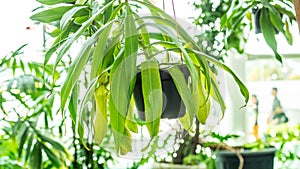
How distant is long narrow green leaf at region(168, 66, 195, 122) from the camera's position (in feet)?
2.40

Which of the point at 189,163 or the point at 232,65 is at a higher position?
the point at 232,65

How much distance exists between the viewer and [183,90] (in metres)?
0.75

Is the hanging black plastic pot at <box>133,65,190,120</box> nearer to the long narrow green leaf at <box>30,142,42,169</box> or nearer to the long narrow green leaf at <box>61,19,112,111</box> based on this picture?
the long narrow green leaf at <box>61,19,112,111</box>

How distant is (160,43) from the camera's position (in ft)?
2.64

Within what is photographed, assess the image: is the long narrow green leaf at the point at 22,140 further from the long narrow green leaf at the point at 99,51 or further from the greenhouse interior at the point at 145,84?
the long narrow green leaf at the point at 99,51

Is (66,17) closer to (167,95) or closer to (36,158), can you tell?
(167,95)

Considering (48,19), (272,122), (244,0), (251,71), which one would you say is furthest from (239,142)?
(48,19)

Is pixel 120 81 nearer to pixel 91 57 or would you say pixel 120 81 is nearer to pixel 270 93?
pixel 91 57

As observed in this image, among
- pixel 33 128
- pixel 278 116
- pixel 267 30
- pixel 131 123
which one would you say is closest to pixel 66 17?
pixel 131 123

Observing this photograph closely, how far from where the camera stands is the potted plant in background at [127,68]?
715 mm

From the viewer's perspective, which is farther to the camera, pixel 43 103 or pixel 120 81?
pixel 43 103

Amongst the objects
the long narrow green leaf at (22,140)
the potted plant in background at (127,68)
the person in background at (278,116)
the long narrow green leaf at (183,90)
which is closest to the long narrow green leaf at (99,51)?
the potted plant in background at (127,68)

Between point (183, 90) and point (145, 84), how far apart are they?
60 mm

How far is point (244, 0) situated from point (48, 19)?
0.69m
